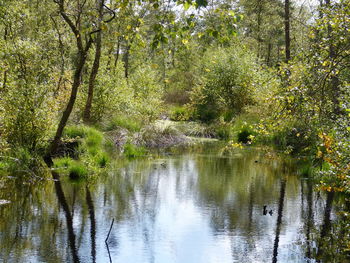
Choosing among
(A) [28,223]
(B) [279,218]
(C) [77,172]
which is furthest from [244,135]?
(A) [28,223]

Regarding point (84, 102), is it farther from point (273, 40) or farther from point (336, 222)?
point (273, 40)

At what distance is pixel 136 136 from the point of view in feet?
63.2

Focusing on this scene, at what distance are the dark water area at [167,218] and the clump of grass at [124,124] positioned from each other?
18.6 feet

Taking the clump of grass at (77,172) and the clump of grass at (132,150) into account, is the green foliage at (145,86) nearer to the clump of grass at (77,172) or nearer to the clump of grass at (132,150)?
the clump of grass at (132,150)

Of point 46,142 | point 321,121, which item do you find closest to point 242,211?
point 321,121

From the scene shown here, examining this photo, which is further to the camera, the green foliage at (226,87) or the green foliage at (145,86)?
the green foliage at (145,86)

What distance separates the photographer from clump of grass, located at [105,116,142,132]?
759 inches

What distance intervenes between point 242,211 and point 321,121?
7.89 feet

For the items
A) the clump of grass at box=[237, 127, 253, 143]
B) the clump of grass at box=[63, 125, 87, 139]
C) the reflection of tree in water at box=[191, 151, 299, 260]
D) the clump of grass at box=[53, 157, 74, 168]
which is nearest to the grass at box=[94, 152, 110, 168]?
the clump of grass at box=[53, 157, 74, 168]

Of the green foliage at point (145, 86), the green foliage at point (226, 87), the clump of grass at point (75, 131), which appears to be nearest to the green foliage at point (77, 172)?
the clump of grass at point (75, 131)

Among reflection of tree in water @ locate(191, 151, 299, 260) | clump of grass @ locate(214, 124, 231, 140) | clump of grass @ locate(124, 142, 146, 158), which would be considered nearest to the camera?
reflection of tree in water @ locate(191, 151, 299, 260)

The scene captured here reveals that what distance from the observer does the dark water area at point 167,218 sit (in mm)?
7355

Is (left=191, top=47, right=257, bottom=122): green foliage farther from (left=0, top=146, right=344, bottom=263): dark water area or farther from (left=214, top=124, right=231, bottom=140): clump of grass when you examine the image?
(left=0, top=146, right=344, bottom=263): dark water area

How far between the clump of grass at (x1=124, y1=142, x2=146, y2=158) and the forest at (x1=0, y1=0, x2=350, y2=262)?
71mm
